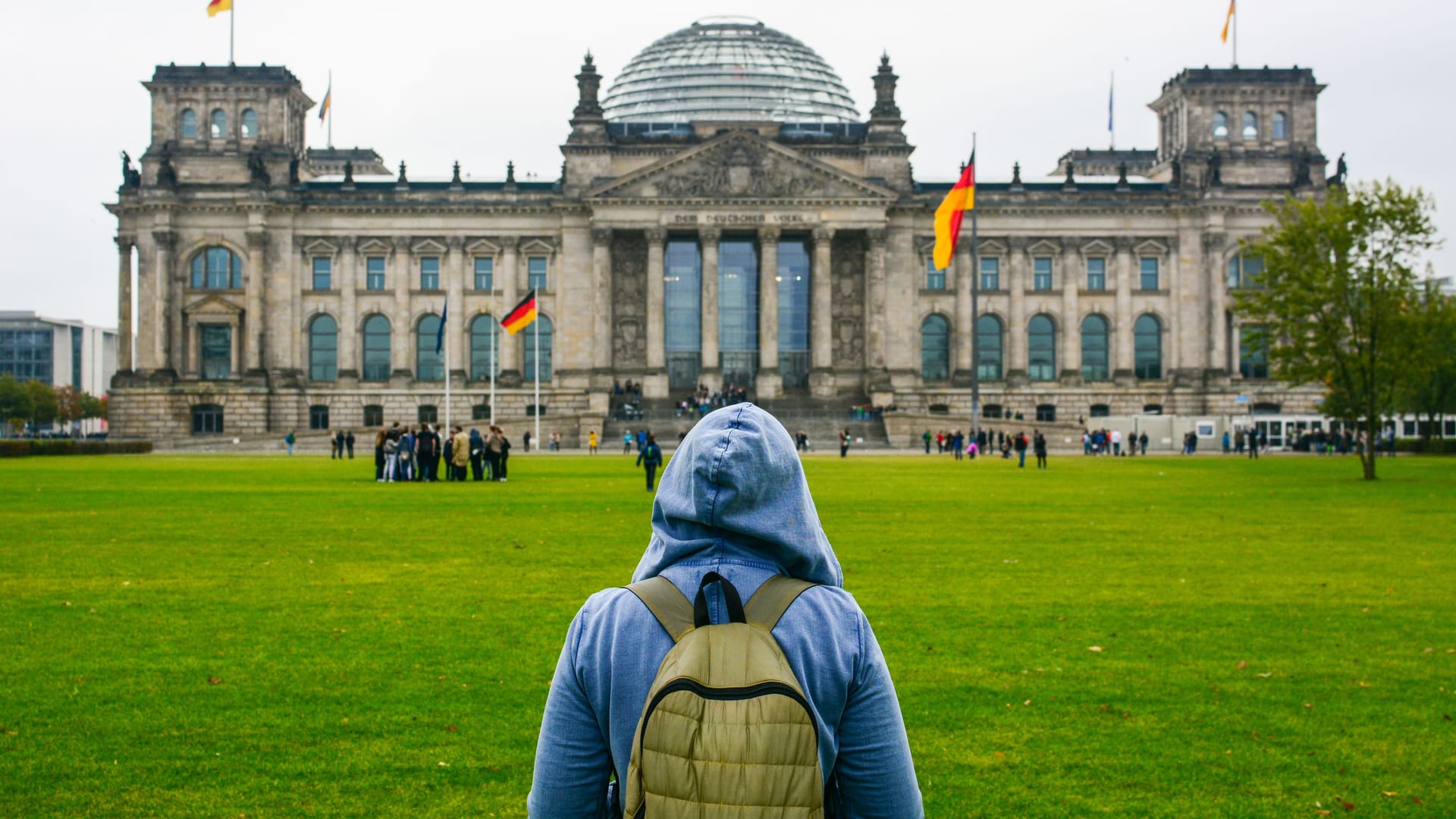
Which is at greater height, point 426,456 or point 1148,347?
point 1148,347

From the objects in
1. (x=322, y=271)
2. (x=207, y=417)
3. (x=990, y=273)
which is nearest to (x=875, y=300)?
(x=990, y=273)

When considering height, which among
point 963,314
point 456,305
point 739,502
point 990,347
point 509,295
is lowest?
→ point 739,502

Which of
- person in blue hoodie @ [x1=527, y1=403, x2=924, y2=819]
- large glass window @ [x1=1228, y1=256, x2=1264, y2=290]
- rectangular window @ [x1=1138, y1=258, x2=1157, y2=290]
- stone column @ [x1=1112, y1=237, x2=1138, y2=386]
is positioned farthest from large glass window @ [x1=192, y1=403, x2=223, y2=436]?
person in blue hoodie @ [x1=527, y1=403, x2=924, y2=819]

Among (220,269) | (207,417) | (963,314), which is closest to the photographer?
(207,417)

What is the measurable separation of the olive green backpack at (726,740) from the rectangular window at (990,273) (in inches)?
4095

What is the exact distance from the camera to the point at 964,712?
1195 centimetres

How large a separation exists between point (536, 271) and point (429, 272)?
7718 millimetres

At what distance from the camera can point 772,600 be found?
472 centimetres

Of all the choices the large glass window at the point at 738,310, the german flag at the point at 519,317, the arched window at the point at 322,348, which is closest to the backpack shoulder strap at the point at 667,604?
the german flag at the point at 519,317

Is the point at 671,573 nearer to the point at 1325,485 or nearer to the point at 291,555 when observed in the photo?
the point at 291,555

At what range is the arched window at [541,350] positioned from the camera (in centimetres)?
10462

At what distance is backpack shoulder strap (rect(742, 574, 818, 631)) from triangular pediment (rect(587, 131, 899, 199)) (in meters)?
96.7

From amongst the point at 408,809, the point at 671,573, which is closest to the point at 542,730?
the point at 671,573

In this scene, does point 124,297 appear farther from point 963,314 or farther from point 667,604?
point 667,604
